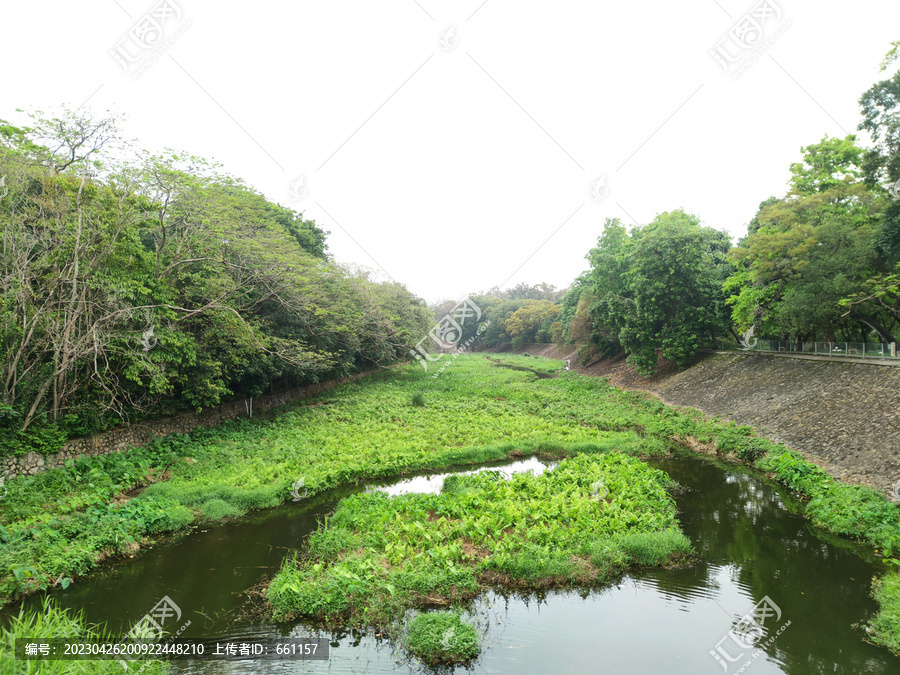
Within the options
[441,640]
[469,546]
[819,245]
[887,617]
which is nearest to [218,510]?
[469,546]

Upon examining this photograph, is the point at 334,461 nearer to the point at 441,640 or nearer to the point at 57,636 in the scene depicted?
the point at 57,636

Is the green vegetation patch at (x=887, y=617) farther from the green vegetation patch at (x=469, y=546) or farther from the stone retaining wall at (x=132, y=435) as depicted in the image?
the stone retaining wall at (x=132, y=435)

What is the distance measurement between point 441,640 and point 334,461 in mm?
8756

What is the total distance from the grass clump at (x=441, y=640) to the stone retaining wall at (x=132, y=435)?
958 cm

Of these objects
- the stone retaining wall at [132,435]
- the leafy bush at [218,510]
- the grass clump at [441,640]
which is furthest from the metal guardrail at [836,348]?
the stone retaining wall at [132,435]

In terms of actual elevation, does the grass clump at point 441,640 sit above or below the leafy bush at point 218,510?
below

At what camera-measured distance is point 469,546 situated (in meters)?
8.77

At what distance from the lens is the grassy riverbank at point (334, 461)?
852 cm

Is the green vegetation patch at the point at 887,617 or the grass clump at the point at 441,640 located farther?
the green vegetation patch at the point at 887,617

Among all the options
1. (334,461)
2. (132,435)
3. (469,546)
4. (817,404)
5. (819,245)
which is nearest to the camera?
(469,546)

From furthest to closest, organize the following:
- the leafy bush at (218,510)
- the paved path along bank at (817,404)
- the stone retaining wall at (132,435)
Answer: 1. the paved path along bank at (817,404)
2. the leafy bush at (218,510)
3. the stone retaining wall at (132,435)

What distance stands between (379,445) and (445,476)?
2.95 meters

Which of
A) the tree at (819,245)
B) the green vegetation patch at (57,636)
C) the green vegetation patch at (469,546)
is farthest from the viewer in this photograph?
the tree at (819,245)

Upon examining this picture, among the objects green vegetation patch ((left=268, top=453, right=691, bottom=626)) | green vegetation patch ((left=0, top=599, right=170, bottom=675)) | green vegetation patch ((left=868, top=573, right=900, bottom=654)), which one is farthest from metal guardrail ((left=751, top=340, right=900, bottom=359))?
green vegetation patch ((left=0, top=599, right=170, bottom=675))
